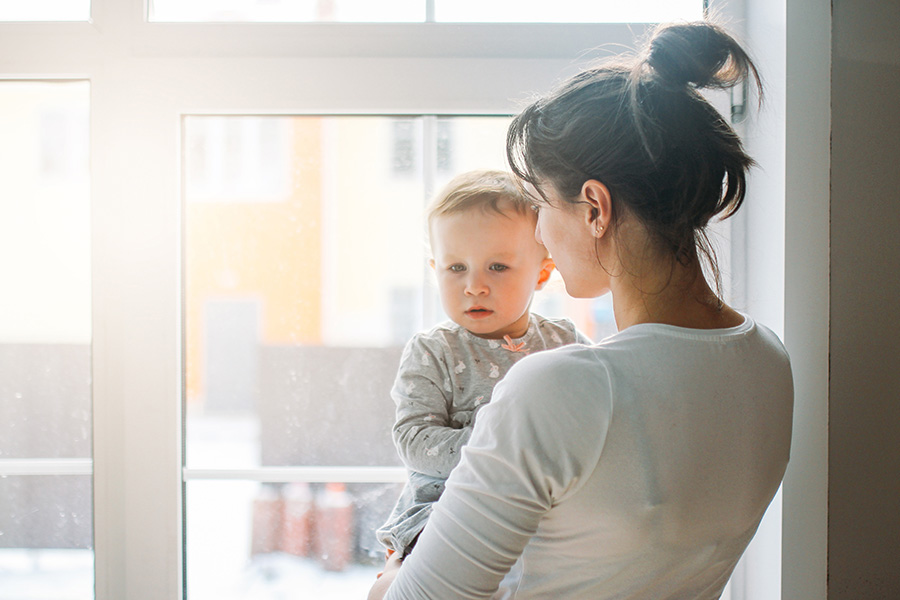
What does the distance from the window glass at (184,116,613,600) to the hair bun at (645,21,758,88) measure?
1.77 ft

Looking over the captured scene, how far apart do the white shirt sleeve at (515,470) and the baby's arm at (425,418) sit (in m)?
0.35

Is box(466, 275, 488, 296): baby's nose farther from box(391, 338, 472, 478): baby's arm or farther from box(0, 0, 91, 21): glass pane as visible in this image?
box(0, 0, 91, 21): glass pane

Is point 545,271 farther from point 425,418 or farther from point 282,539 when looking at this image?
point 282,539

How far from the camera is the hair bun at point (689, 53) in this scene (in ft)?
2.19

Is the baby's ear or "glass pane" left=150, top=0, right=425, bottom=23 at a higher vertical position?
"glass pane" left=150, top=0, right=425, bottom=23

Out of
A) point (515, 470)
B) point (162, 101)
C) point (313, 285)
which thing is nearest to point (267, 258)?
point (313, 285)

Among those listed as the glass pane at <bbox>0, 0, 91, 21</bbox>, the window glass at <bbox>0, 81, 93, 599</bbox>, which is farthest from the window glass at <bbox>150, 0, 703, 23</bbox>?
the window glass at <bbox>0, 81, 93, 599</bbox>

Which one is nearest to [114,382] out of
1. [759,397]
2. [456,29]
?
[456,29]

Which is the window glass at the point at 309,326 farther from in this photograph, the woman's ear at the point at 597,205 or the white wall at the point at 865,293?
the woman's ear at the point at 597,205

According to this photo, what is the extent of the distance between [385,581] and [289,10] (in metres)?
0.99

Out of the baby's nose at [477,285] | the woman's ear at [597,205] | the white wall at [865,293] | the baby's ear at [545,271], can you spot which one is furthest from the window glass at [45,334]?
the white wall at [865,293]

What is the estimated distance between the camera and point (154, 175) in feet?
3.71

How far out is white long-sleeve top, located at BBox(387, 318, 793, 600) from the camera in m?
0.58

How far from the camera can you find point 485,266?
104 centimetres
